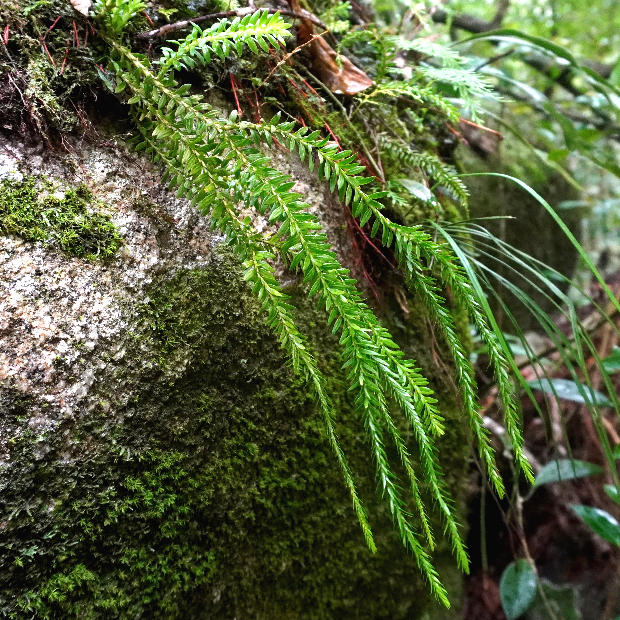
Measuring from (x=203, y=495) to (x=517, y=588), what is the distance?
4.29 ft

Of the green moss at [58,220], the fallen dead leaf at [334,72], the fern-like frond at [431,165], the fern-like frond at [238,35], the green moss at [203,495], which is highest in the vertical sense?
the fern-like frond at [238,35]

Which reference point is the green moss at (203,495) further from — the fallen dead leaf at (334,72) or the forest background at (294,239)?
the fallen dead leaf at (334,72)

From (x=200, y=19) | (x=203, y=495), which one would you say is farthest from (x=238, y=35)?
(x=203, y=495)

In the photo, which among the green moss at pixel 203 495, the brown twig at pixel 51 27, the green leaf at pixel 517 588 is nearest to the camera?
the green moss at pixel 203 495

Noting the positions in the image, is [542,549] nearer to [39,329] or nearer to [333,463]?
[333,463]

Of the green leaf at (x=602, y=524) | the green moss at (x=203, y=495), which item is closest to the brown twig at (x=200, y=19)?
the green moss at (x=203, y=495)

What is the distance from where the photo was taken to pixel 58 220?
813mm

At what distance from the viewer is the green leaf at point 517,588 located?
1.48m

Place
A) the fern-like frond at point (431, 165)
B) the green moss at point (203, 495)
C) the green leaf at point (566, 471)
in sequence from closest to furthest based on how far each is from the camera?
the green moss at point (203, 495) → the fern-like frond at point (431, 165) → the green leaf at point (566, 471)

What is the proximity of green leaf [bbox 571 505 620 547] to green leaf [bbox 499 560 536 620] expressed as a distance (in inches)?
10.5

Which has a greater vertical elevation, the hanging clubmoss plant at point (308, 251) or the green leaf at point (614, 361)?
the hanging clubmoss plant at point (308, 251)

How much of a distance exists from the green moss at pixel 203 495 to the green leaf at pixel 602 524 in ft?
2.70

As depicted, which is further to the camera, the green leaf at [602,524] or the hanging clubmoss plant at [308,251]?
the green leaf at [602,524]

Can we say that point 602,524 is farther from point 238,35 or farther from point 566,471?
point 238,35
